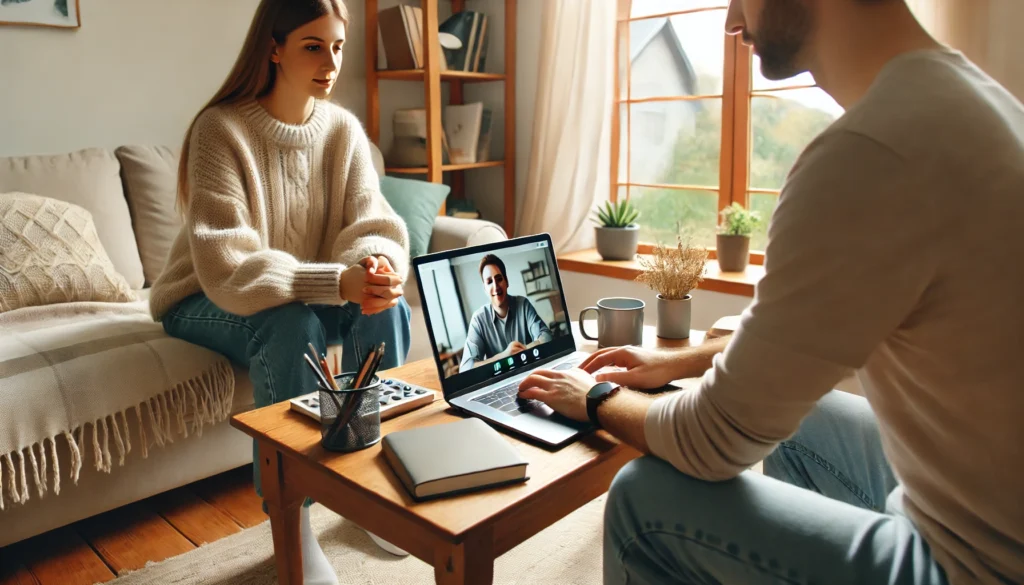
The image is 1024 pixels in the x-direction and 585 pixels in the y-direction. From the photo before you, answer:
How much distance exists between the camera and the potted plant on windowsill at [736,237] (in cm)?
264

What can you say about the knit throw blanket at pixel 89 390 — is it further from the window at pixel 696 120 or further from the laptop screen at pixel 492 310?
the window at pixel 696 120

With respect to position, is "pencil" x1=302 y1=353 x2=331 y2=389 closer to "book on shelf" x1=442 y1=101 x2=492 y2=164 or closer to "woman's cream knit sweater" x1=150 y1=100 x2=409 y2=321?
"woman's cream knit sweater" x1=150 y1=100 x2=409 y2=321

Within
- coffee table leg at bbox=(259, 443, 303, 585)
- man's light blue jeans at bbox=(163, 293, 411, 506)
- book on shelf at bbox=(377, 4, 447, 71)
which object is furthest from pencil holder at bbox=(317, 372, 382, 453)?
book on shelf at bbox=(377, 4, 447, 71)

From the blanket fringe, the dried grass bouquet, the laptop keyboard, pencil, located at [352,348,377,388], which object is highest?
the dried grass bouquet

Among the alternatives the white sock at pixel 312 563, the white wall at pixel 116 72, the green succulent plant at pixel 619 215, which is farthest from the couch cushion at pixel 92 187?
the green succulent plant at pixel 619 215

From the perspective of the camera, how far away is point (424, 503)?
0.90 m

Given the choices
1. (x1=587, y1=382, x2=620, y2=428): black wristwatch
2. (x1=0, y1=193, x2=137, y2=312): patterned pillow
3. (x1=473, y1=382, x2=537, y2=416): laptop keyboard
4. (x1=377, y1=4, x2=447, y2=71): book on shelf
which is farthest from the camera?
(x1=377, y1=4, x2=447, y2=71): book on shelf

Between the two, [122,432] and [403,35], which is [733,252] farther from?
[122,432]

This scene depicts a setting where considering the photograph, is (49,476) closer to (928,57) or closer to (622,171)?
(928,57)

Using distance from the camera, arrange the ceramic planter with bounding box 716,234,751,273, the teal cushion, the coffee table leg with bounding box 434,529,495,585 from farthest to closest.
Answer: the ceramic planter with bounding box 716,234,751,273 < the teal cushion < the coffee table leg with bounding box 434,529,495,585

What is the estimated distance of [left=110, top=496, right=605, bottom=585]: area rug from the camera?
5.05 feet

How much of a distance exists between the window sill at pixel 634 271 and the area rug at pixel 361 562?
109 cm

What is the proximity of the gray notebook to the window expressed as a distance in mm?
1830

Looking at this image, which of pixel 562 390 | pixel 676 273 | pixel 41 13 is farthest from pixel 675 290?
pixel 41 13
